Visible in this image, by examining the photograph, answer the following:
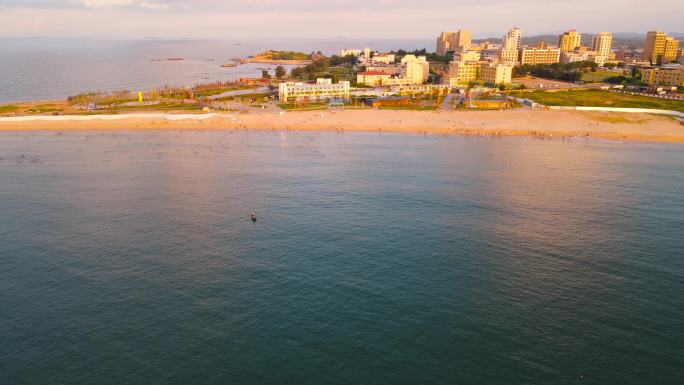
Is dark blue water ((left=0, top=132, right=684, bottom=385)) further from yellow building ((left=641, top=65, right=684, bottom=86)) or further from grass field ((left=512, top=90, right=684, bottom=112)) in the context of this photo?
yellow building ((left=641, top=65, right=684, bottom=86))

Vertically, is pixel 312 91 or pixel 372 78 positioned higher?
pixel 372 78

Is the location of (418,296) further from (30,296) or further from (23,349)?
(30,296)

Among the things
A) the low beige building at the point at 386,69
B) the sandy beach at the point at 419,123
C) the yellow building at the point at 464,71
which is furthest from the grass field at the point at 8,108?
the yellow building at the point at 464,71

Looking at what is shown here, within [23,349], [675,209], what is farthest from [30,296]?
[675,209]

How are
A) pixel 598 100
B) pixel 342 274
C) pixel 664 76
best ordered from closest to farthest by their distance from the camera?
pixel 342 274 < pixel 598 100 < pixel 664 76

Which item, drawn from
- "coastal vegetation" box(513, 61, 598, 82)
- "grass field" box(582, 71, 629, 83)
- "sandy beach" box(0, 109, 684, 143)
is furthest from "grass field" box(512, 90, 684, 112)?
"grass field" box(582, 71, 629, 83)

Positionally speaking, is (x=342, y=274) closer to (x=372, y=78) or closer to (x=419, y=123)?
(x=419, y=123)

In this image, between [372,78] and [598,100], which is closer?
[598,100]

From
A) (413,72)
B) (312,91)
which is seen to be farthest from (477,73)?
(312,91)
